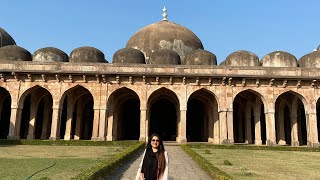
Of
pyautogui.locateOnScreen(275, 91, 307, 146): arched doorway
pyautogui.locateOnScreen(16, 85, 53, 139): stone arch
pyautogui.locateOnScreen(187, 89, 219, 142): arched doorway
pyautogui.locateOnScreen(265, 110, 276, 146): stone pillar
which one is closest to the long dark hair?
pyautogui.locateOnScreen(265, 110, 276, 146): stone pillar

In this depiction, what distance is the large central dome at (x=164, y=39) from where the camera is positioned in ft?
97.3

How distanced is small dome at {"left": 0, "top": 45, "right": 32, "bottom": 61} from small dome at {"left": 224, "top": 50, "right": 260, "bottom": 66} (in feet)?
51.6

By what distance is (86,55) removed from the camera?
2395cm

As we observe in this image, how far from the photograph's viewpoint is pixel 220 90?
2156cm

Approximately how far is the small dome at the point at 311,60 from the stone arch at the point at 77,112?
16698 millimetres

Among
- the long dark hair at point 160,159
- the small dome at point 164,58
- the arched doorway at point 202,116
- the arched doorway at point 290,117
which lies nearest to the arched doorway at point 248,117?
the arched doorway at point 290,117

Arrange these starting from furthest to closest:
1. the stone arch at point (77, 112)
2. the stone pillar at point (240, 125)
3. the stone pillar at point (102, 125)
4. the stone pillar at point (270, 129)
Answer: the stone pillar at point (240, 125) → the stone arch at point (77, 112) → the stone pillar at point (270, 129) → the stone pillar at point (102, 125)

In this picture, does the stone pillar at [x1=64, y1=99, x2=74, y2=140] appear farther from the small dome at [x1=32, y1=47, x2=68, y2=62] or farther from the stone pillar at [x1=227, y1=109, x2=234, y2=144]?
the stone pillar at [x1=227, y1=109, x2=234, y2=144]

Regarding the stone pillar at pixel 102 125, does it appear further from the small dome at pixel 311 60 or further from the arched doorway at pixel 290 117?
the small dome at pixel 311 60

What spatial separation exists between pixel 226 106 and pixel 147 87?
218 inches

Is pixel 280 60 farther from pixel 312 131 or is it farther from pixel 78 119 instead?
pixel 78 119

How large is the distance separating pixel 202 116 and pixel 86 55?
37.2 feet

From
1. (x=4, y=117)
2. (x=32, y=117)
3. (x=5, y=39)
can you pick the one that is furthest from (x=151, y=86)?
(x=5, y=39)

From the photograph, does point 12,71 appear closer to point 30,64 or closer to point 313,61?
point 30,64
